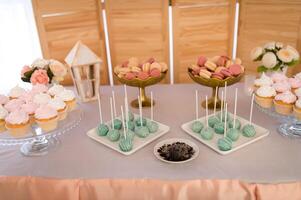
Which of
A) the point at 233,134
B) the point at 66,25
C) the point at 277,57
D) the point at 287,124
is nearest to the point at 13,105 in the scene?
the point at 233,134

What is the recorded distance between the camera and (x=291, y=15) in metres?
2.39

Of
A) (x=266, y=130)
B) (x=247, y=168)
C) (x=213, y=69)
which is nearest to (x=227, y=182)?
(x=247, y=168)

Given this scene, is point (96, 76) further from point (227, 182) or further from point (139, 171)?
point (227, 182)

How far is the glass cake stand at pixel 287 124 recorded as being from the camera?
1.12m

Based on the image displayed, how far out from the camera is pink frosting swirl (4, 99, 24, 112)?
3.80 ft

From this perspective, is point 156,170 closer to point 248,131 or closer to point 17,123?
point 248,131

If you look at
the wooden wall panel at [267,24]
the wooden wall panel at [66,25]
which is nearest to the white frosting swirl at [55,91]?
the wooden wall panel at [66,25]

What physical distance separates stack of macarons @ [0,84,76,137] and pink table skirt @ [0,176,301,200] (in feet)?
0.61

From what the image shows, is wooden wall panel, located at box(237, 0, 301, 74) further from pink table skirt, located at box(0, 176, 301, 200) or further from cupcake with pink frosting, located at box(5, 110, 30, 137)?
cupcake with pink frosting, located at box(5, 110, 30, 137)

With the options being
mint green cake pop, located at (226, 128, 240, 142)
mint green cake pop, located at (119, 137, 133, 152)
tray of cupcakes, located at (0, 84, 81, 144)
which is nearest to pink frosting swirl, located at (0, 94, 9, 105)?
tray of cupcakes, located at (0, 84, 81, 144)

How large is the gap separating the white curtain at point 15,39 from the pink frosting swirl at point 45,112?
1785 mm

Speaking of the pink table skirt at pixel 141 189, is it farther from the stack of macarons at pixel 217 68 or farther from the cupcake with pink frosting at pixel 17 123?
the stack of macarons at pixel 217 68

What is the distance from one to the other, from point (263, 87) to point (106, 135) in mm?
642

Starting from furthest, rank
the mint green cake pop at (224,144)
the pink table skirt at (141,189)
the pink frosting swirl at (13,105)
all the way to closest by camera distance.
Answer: the pink frosting swirl at (13,105), the mint green cake pop at (224,144), the pink table skirt at (141,189)
